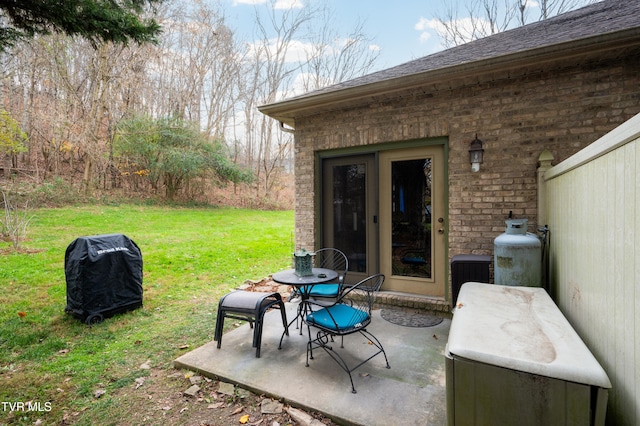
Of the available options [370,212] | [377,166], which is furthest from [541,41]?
[370,212]

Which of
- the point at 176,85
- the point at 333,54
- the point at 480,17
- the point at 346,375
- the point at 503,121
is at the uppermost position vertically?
the point at 333,54

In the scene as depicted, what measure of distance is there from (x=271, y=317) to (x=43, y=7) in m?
3.98

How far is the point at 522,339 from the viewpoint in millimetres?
1583

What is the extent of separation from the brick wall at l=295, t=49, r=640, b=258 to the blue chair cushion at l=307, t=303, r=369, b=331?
1.79 metres

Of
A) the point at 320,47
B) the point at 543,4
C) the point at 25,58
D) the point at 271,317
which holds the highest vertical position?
the point at 320,47

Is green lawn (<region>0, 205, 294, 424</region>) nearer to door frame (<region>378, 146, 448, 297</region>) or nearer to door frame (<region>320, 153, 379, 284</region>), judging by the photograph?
door frame (<region>320, 153, 379, 284</region>)

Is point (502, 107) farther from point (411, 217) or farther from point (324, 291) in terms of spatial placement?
point (324, 291)

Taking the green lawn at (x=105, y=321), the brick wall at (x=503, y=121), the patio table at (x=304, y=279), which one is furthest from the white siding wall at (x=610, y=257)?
the green lawn at (x=105, y=321)

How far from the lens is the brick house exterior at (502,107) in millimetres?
3141

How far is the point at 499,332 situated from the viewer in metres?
1.67

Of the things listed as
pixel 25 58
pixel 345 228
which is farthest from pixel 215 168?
pixel 345 228

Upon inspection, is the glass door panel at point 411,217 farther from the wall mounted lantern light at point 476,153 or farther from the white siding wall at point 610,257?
the white siding wall at point 610,257

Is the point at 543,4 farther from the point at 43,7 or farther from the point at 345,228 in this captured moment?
the point at 43,7

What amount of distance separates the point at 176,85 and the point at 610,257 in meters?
19.2
